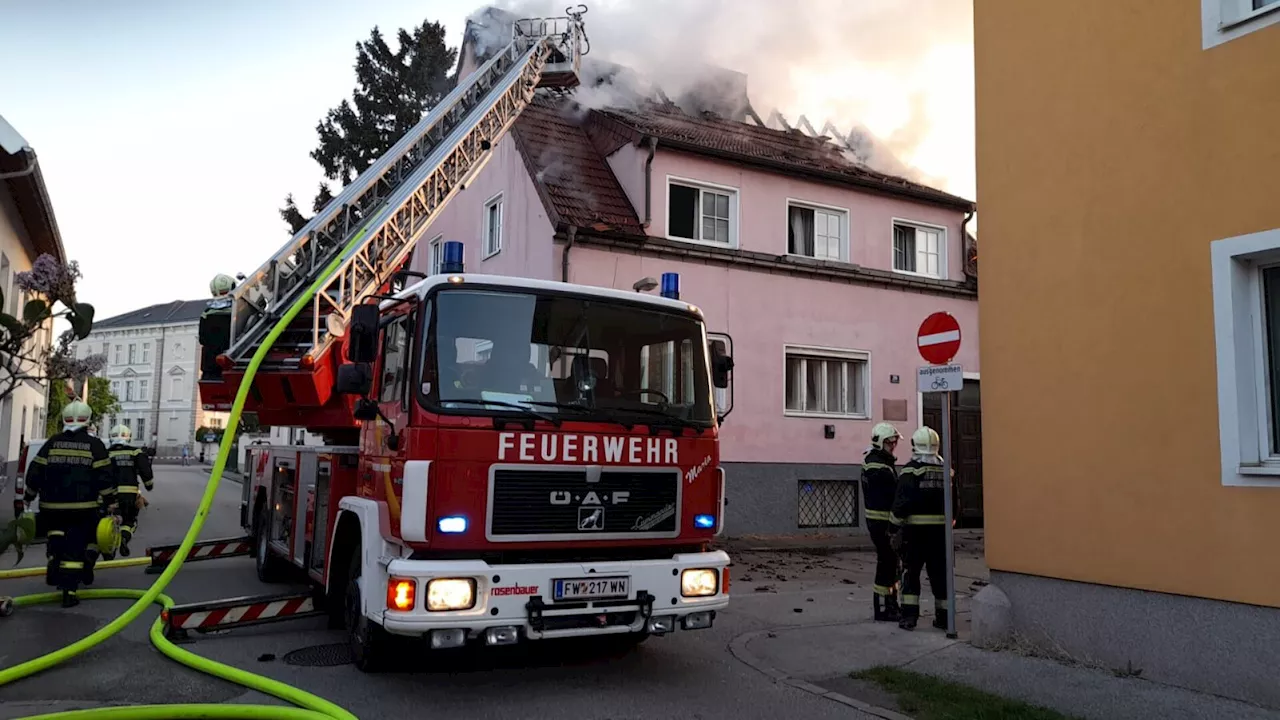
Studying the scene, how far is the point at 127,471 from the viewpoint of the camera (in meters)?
10.6

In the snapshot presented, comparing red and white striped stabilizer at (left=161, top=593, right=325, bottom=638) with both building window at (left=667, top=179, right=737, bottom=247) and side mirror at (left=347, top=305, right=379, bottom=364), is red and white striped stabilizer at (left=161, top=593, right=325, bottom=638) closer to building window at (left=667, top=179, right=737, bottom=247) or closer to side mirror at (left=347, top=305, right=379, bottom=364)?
side mirror at (left=347, top=305, right=379, bottom=364)

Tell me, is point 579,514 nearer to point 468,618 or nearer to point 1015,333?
point 468,618

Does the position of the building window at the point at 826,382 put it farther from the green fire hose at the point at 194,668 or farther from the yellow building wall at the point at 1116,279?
the green fire hose at the point at 194,668

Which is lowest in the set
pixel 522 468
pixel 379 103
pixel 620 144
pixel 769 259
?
pixel 522 468

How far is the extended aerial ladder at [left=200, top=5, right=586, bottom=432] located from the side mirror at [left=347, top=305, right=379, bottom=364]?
0.28 meters

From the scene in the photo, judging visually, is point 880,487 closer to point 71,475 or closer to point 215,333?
point 215,333

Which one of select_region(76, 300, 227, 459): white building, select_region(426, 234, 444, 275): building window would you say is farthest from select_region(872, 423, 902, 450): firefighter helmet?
select_region(76, 300, 227, 459): white building

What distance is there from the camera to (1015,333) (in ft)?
22.4

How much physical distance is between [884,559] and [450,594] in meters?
4.33

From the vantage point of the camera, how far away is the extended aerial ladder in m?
7.89

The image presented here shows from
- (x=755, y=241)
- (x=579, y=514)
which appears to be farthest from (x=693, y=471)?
(x=755, y=241)

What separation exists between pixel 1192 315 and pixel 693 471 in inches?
128

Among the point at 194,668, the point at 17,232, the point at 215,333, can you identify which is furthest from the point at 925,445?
the point at 17,232

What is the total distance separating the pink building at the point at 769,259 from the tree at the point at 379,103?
930 cm
